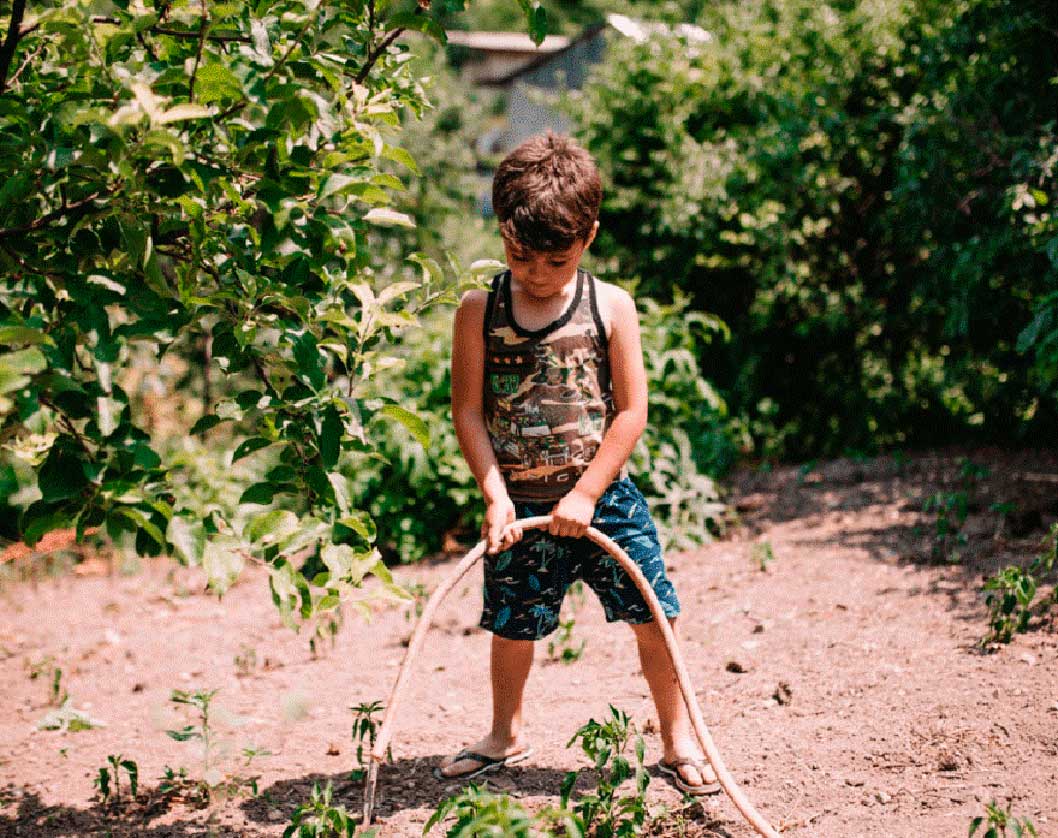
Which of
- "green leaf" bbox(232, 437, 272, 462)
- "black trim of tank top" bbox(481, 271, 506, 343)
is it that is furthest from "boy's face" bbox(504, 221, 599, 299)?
"green leaf" bbox(232, 437, 272, 462)

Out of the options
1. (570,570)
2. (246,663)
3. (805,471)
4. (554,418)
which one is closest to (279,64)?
(554,418)

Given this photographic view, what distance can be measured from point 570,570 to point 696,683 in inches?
37.9

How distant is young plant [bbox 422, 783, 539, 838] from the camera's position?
1.98 m

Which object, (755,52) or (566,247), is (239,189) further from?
(755,52)

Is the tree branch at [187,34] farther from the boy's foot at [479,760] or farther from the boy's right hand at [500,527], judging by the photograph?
the boy's foot at [479,760]

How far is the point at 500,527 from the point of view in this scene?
2455 mm

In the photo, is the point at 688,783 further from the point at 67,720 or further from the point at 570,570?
the point at 67,720

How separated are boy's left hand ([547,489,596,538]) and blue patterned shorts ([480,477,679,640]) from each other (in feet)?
0.53

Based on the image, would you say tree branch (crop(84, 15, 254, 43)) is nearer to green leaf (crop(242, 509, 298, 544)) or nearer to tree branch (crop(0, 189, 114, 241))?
tree branch (crop(0, 189, 114, 241))

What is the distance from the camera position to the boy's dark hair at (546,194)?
2.35 metres

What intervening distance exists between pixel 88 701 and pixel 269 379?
7.33ft

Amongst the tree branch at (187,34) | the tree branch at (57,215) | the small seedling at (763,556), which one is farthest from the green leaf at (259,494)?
the small seedling at (763,556)

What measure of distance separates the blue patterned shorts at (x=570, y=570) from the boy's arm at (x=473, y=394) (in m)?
0.14

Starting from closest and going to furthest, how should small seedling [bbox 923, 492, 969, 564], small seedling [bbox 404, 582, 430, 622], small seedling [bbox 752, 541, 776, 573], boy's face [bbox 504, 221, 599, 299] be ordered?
boy's face [bbox 504, 221, 599, 299] → small seedling [bbox 404, 582, 430, 622] → small seedling [bbox 923, 492, 969, 564] → small seedling [bbox 752, 541, 776, 573]
